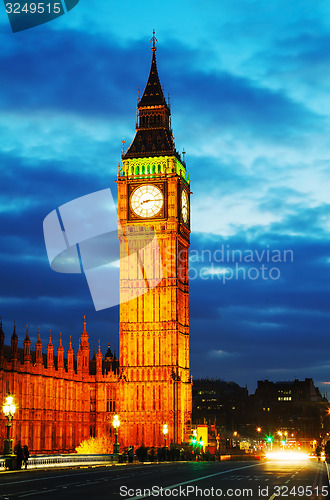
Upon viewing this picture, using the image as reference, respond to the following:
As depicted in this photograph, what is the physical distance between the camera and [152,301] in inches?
3890

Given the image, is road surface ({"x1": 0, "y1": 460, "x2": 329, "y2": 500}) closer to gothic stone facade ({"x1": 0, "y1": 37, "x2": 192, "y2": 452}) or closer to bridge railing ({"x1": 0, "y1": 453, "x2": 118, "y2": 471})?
bridge railing ({"x1": 0, "y1": 453, "x2": 118, "y2": 471})

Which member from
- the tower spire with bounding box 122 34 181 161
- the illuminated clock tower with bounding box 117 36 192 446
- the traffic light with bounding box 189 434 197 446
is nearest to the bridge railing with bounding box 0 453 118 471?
the traffic light with bounding box 189 434 197 446

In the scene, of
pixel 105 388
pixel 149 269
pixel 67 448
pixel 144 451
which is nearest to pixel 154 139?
pixel 149 269

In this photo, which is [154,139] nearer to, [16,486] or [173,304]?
[173,304]

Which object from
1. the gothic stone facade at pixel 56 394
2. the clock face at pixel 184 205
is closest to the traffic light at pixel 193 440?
the gothic stone facade at pixel 56 394

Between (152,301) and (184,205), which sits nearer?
(152,301)

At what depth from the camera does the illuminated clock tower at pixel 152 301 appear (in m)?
96.9

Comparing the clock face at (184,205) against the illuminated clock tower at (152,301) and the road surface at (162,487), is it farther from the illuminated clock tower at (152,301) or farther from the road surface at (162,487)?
the road surface at (162,487)

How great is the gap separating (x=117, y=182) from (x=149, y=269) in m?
11.8

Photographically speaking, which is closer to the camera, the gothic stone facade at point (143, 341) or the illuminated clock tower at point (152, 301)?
the gothic stone facade at point (143, 341)

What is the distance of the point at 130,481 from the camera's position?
3375 cm

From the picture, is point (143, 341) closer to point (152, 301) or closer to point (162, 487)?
point (152, 301)

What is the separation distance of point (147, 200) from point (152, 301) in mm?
12174

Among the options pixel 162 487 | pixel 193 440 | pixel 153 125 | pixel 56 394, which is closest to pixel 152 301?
pixel 56 394
